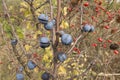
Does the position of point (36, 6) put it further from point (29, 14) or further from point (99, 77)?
point (99, 77)

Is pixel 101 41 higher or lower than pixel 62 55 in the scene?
lower

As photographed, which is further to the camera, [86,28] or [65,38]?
[86,28]

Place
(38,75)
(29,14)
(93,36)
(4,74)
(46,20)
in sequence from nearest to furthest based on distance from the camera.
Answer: (46,20)
(29,14)
(38,75)
(4,74)
(93,36)

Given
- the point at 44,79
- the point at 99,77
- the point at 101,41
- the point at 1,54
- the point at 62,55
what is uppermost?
A: the point at 62,55

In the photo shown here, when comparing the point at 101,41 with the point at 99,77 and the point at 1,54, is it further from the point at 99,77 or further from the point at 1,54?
the point at 1,54

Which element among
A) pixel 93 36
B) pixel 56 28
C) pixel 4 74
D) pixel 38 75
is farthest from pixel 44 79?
pixel 93 36

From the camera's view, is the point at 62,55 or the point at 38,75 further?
the point at 38,75

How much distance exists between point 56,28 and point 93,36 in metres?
2.77

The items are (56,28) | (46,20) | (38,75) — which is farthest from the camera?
(38,75)

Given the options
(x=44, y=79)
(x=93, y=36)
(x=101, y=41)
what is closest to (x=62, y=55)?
(x=44, y=79)

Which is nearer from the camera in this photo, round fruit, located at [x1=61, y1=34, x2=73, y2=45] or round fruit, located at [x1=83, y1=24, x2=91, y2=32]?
round fruit, located at [x1=61, y1=34, x2=73, y2=45]

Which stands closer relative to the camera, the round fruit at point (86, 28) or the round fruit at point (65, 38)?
the round fruit at point (65, 38)

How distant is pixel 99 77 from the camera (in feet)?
12.8

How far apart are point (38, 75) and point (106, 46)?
113cm
